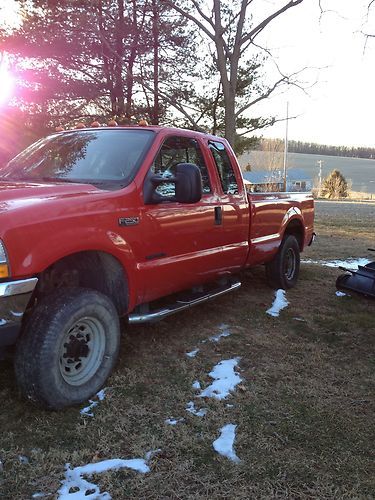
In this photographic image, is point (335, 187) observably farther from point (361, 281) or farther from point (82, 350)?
point (82, 350)

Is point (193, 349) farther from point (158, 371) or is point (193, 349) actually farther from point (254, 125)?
point (254, 125)

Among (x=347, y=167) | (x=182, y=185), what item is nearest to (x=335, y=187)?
(x=182, y=185)

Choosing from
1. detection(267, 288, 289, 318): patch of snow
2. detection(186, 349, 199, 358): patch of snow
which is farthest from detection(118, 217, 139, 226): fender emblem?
detection(267, 288, 289, 318): patch of snow

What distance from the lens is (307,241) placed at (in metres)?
7.38

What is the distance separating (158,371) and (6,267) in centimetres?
166

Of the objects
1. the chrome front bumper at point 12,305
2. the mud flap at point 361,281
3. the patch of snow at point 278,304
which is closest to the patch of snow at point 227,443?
the chrome front bumper at point 12,305

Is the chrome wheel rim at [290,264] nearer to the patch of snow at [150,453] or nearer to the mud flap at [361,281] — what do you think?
the mud flap at [361,281]

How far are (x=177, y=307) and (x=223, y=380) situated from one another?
807mm

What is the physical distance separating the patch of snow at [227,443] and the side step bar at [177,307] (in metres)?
1.15

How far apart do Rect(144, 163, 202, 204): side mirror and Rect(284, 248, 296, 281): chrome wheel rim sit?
3217 millimetres

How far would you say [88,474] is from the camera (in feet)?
8.98

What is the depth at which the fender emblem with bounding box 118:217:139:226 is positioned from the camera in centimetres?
371

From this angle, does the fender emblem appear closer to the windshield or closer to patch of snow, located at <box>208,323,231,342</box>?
the windshield

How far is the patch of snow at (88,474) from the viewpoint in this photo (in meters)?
2.56
